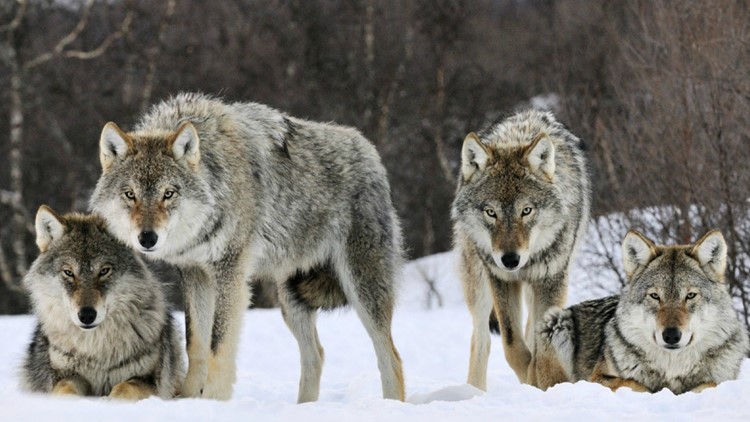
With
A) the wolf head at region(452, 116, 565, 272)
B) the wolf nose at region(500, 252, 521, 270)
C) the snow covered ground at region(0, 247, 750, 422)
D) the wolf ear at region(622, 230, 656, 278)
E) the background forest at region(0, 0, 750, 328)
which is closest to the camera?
the snow covered ground at region(0, 247, 750, 422)

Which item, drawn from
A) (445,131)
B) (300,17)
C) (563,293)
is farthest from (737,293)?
(300,17)

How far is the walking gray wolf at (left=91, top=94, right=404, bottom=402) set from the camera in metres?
5.79

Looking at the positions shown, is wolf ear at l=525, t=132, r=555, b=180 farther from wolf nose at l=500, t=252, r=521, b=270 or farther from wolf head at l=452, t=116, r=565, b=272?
wolf nose at l=500, t=252, r=521, b=270

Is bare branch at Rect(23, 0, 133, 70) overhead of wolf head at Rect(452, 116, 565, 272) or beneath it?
overhead

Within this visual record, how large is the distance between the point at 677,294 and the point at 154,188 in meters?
2.91

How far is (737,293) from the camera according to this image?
9773mm

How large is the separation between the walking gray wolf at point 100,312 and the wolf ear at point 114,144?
14.4 inches

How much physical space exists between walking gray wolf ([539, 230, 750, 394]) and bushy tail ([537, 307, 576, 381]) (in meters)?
0.30

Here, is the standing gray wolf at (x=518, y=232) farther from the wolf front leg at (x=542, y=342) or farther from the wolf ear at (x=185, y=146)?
the wolf ear at (x=185, y=146)

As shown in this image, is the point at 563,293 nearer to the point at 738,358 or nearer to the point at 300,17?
the point at 738,358

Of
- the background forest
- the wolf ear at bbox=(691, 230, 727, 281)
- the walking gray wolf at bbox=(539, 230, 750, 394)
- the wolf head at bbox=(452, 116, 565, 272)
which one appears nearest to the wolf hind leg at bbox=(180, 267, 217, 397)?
the wolf head at bbox=(452, 116, 565, 272)

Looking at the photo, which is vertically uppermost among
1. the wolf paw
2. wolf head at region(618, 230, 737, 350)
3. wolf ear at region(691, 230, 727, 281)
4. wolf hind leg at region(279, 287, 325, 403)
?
wolf ear at region(691, 230, 727, 281)

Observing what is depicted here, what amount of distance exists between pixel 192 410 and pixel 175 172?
173cm

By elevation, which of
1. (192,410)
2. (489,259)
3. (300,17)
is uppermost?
(300,17)
